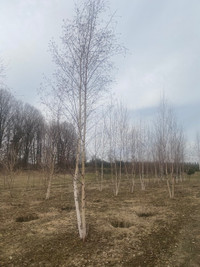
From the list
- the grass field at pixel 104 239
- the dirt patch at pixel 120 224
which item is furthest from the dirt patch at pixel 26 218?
the dirt patch at pixel 120 224

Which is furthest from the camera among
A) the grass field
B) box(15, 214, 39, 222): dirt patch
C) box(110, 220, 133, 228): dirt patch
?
box(15, 214, 39, 222): dirt patch

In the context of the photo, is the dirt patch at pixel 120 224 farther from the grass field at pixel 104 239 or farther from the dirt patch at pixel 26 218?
the dirt patch at pixel 26 218

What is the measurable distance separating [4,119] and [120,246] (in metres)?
37.9

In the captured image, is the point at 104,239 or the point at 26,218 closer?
the point at 104,239

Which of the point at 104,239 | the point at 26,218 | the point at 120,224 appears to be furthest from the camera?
the point at 26,218

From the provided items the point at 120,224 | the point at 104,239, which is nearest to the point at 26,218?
the point at 120,224

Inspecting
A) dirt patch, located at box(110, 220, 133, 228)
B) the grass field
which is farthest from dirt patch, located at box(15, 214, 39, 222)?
dirt patch, located at box(110, 220, 133, 228)

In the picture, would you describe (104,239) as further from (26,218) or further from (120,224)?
(26,218)

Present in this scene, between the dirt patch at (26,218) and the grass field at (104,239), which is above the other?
the grass field at (104,239)

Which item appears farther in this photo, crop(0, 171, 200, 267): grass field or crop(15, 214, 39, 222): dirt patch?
crop(15, 214, 39, 222): dirt patch

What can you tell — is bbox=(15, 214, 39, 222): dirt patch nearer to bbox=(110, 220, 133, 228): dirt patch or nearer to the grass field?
the grass field

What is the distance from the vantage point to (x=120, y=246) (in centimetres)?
466

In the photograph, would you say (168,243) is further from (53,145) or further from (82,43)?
(53,145)

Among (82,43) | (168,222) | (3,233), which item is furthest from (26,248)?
(82,43)
